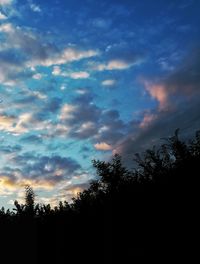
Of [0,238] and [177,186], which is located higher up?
[0,238]

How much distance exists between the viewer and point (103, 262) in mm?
12102

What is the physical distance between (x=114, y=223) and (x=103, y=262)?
126 cm

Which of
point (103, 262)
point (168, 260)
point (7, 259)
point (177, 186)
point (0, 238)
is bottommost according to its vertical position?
point (168, 260)

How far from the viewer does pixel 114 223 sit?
12320 mm

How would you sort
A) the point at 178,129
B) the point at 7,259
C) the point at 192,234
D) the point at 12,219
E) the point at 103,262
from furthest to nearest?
the point at 178,129
the point at 12,219
the point at 7,259
the point at 103,262
the point at 192,234

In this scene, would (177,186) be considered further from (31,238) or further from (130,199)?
(31,238)

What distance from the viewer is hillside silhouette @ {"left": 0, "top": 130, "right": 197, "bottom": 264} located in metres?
10.2

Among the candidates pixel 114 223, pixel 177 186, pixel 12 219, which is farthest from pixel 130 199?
pixel 12 219

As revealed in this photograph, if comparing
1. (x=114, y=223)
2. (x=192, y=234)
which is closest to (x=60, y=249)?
(x=114, y=223)

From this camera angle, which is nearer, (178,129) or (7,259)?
(7,259)

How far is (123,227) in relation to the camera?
11.9 metres

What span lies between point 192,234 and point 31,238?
8364 millimetres

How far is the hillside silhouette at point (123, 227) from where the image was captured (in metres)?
10.2

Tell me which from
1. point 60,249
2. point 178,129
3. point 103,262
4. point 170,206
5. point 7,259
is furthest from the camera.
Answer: point 178,129
